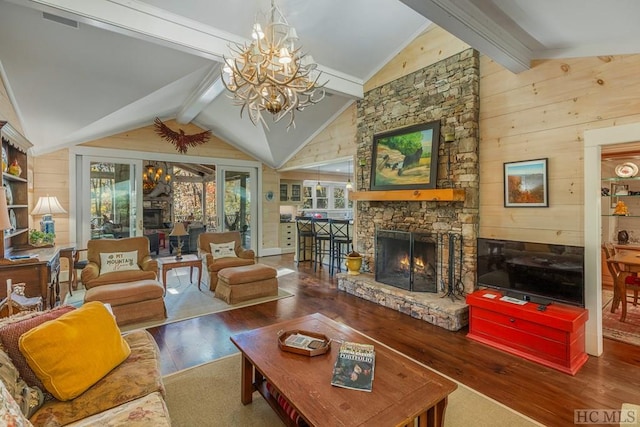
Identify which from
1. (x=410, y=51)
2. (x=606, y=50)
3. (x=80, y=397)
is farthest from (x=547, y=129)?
(x=80, y=397)

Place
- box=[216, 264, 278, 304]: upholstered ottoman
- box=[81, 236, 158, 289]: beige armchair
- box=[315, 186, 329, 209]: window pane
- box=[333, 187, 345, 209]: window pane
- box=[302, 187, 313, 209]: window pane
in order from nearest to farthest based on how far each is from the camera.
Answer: box=[81, 236, 158, 289]: beige armchair
box=[216, 264, 278, 304]: upholstered ottoman
box=[302, 187, 313, 209]: window pane
box=[315, 186, 329, 209]: window pane
box=[333, 187, 345, 209]: window pane

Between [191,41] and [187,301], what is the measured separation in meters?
3.38

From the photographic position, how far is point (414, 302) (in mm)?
3775

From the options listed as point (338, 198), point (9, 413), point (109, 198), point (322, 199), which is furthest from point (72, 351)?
point (338, 198)

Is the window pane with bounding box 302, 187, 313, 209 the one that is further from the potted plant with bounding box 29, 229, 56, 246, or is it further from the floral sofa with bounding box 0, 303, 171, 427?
the floral sofa with bounding box 0, 303, 171, 427

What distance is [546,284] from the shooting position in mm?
2914

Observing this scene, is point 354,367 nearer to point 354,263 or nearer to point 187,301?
point 354,263

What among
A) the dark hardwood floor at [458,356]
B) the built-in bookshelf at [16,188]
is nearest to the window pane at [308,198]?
the dark hardwood floor at [458,356]

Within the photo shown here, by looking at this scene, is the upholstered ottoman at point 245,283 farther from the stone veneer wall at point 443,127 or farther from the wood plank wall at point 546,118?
the wood plank wall at point 546,118

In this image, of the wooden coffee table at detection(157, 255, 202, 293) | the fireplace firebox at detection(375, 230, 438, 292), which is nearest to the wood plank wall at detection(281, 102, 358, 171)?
the fireplace firebox at detection(375, 230, 438, 292)

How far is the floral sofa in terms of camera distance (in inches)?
54.8

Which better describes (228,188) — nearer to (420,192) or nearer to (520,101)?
(420,192)

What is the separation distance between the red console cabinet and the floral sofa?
2943 mm
